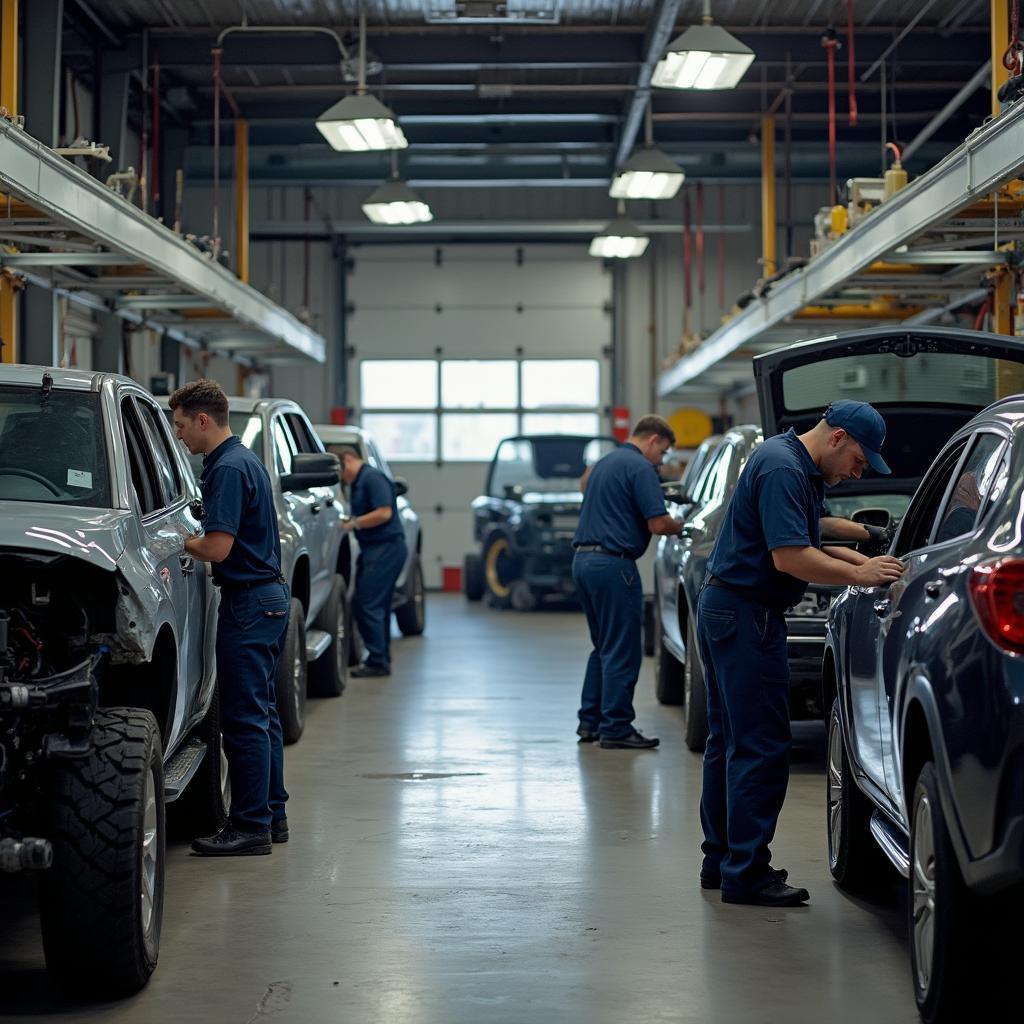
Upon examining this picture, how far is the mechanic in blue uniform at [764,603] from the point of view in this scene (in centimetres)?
514

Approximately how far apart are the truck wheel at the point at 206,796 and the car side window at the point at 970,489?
2.91m

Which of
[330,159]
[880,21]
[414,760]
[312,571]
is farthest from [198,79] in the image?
[414,760]

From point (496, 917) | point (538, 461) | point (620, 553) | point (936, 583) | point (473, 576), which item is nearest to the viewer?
point (936, 583)

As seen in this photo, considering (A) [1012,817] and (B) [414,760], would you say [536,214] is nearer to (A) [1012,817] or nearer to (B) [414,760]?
(B) [414,760]

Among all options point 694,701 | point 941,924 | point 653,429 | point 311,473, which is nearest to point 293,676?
point 311,473

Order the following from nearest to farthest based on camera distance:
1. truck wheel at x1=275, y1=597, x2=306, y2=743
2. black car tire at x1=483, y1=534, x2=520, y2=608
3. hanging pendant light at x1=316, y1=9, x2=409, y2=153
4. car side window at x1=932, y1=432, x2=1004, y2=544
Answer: car side window at x1=932, y1=432, x2=1004, y2=544
truck wheel at x1=275, y1=597, x2=306, y2=743
hanging pendant light at x1=316, y1=9, x2=409, y2=153
black car tire at x1=483, y1=534, x2=520, y2=608

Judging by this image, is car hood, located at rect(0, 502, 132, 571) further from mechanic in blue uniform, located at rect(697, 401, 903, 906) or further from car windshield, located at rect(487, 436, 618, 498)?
car windshield, located at rect(487, 436, 618, 498)

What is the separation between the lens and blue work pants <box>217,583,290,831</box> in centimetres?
604

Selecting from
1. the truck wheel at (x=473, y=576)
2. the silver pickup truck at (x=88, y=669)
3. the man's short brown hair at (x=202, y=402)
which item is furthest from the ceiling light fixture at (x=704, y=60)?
the truck wheel at (x=473, y=576)

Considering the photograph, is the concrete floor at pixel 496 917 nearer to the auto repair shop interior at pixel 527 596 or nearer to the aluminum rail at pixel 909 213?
the auto repair shop interior at pixel 527 596

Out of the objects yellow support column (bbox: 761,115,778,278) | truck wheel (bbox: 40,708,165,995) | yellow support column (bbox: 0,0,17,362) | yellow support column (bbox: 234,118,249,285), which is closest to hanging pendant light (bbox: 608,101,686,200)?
yellow support column (bbox: 761,115,778,278)

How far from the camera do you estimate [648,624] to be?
13.7m

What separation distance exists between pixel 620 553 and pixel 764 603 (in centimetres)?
341

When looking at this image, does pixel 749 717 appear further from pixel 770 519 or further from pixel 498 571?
pixel 498 571
